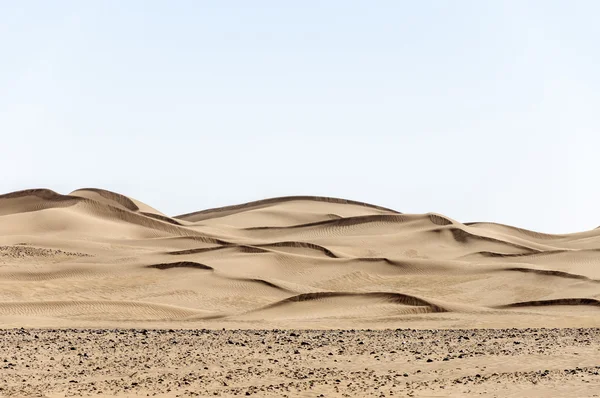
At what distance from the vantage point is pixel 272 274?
136 ft

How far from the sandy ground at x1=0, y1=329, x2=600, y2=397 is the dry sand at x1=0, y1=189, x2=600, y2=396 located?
0.31 m

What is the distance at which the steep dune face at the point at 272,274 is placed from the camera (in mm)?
28328

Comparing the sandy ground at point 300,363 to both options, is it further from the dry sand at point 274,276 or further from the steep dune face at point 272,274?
the steep dune face at point 272,274

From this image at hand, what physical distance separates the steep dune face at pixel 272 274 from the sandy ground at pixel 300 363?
3.88 m

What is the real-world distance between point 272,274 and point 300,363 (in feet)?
80.7

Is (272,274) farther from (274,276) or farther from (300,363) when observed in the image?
(300,363)

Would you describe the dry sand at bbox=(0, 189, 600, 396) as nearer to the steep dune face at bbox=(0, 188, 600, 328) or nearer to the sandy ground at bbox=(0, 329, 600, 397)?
the steep dune face at bbox=(0, 188, 600, 328)

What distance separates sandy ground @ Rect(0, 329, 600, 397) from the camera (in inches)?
563

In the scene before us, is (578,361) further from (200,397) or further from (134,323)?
(134,323)

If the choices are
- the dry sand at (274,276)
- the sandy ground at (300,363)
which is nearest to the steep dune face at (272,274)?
the dry sand at (274,276)

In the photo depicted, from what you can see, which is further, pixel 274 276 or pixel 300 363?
pixel 274 276

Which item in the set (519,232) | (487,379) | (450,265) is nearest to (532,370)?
(487,379)

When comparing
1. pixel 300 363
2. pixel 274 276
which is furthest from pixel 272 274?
pixel 300 363

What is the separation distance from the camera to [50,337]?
833 inches
